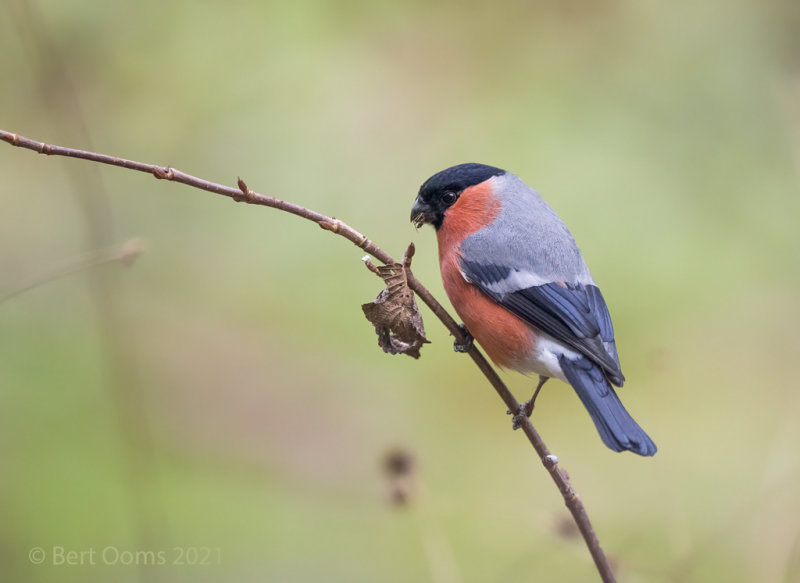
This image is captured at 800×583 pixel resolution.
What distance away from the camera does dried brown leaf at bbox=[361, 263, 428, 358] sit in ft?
6.86

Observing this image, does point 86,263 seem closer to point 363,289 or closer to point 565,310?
point 565,310

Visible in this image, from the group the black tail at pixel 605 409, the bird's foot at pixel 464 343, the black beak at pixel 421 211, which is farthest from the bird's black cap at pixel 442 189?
the black tail at pixel 605 409

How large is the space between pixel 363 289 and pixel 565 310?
5.87 ft

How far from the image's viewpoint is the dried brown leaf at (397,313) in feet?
6.86

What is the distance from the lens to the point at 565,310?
115 inches

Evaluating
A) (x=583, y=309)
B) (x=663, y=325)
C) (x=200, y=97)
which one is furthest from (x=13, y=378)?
(x=663, y=325)

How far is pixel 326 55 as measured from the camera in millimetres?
5277

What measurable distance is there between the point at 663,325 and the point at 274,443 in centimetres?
236

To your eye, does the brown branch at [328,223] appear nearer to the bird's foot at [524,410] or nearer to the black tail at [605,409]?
the bird's foot at [524,410]

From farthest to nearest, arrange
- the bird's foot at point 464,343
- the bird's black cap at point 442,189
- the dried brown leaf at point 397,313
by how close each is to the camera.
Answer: the bird's black cap at point 442,189 < the bird's foot at point 464,343 < the dried brown leaf at point 397,313

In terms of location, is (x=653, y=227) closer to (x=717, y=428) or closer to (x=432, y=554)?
(x=717, y=428)

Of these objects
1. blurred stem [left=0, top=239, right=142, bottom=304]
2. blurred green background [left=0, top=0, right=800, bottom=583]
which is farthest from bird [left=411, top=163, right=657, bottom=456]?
blurred stem [left=0, top=239, right=142, bottom=304]

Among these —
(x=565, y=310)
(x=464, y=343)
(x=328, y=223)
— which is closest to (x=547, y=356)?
(x=565, y=310)

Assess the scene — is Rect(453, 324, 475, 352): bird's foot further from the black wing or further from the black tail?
the black tail
